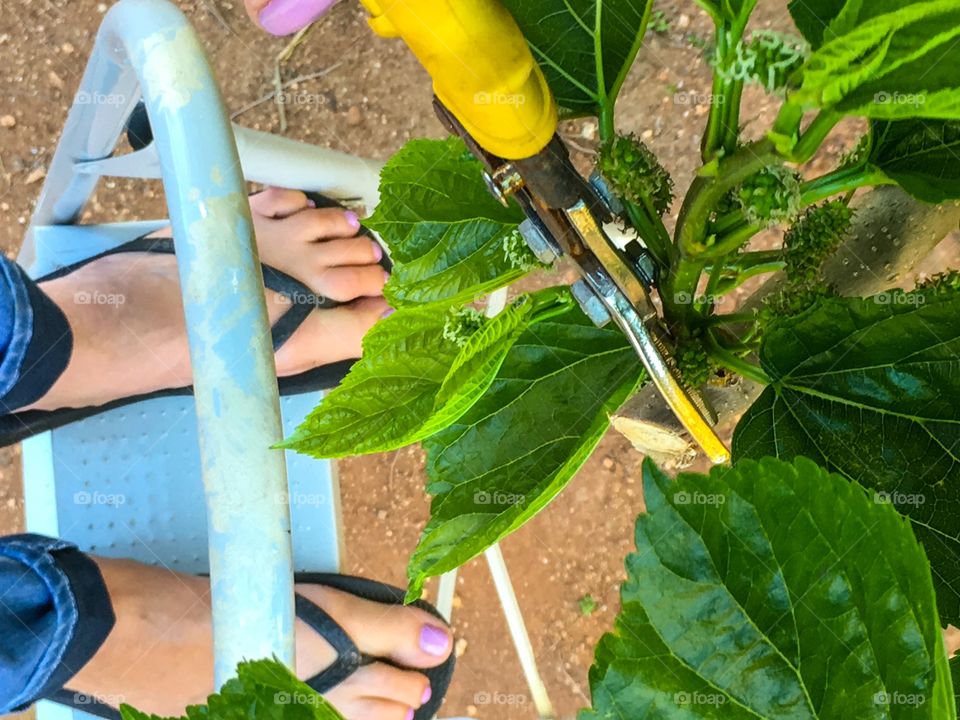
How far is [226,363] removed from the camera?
50cm

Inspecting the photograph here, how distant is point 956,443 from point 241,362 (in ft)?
1.29

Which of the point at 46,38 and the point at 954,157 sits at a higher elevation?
the point at 954,157

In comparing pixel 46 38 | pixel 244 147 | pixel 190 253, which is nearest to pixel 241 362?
pixel 190 253

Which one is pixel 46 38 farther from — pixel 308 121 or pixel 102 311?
pixel 102 311

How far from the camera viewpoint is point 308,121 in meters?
1.40

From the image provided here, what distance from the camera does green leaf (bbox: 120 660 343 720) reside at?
0.33 meters
